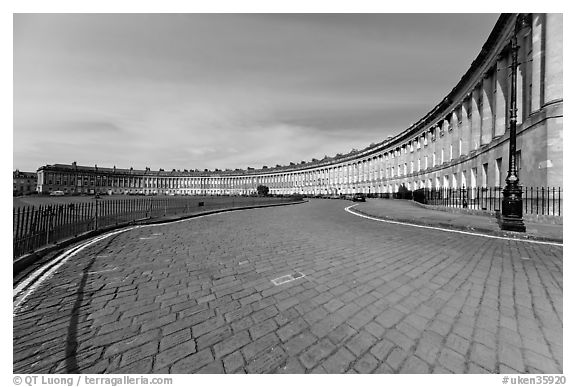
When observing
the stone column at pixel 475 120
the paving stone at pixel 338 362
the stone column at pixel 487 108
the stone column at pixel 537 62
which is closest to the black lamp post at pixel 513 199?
the stone column at pixel 537 62

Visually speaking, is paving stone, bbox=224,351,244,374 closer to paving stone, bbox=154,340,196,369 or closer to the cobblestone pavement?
the cobblestone pavement

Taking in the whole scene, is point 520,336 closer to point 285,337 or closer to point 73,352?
point 285,337

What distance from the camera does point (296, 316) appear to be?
296cm

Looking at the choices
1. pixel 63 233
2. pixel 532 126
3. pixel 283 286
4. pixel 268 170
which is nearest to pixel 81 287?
pixel 283 286

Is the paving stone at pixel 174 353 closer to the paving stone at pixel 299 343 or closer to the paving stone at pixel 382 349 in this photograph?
the paving stone at pixel 299 343

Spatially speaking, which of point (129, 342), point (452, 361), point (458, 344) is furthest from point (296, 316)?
point (129, 342)

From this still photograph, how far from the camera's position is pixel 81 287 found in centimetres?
390

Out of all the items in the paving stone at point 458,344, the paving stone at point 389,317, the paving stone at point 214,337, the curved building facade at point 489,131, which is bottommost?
the paving stone at point 214,337

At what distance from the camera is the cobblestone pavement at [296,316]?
2203 millimetres

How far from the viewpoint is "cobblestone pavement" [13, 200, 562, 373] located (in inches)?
86.7

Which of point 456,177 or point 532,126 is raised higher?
point 532,126

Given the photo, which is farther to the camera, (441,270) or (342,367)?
(441,270)

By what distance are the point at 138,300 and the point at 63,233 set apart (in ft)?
22.8

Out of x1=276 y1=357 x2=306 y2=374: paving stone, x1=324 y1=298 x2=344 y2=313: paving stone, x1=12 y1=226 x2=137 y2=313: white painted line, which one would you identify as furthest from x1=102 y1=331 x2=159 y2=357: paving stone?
x1=12 y1=226 x2=137 y2=313: white painted line
